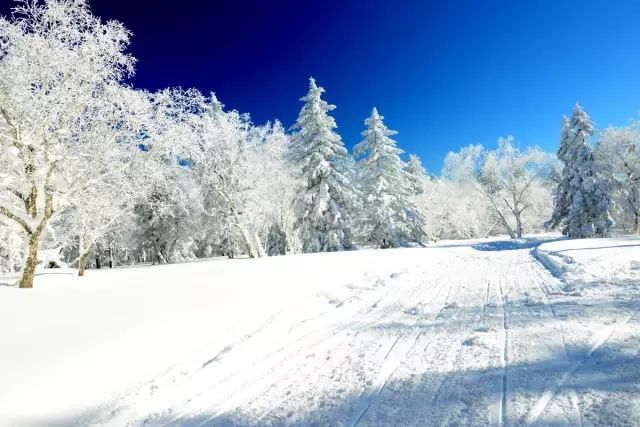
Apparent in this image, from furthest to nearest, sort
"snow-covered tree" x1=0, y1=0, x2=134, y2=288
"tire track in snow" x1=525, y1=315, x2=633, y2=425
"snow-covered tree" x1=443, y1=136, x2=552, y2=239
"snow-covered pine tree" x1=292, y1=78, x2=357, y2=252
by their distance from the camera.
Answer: "snow-covered tree" x1=443, y1=136, x2=552, y2=239 → "snow-covered pine tree" x1=292, y1=78, x2=357, y2=252 → "snow-covered tree" x1=0, y1=0, x2=134, y2=288 → "tire track in snow" x1=525, y1=315, x2=633, y2=425

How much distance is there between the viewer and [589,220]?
93.4 ft

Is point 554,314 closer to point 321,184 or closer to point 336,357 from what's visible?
point 336,357

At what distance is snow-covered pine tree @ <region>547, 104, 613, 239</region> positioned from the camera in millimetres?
28062

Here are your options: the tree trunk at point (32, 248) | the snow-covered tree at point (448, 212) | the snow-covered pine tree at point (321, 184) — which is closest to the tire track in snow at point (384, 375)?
the tree trunk at point (32, 248)

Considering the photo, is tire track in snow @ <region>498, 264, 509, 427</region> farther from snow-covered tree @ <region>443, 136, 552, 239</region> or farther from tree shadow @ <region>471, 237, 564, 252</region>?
snow-covered tree @ <region>443, 136, 552, 239</region>

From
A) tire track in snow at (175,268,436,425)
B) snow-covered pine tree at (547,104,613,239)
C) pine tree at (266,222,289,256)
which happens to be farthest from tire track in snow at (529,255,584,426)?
pine tree at (266,222,289,256)

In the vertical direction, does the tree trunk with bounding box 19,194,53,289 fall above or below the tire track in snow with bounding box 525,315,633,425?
above

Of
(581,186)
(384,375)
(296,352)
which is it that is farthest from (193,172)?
(581,186)

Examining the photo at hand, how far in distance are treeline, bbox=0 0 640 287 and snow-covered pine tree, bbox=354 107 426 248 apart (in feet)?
0.34

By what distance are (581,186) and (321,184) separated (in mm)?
21815

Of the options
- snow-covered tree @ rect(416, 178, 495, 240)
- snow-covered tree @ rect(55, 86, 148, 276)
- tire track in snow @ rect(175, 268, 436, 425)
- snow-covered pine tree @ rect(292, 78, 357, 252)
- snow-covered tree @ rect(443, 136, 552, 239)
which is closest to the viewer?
tire track in snow @ rect(175, 268, 436, 425)

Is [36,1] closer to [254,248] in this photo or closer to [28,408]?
[28,408]

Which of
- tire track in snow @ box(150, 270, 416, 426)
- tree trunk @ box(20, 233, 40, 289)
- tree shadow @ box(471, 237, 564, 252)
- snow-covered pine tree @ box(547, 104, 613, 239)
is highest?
snow-covered pine tree @ box(547, 104, 613, 239)

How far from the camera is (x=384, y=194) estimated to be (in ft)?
85.8
